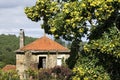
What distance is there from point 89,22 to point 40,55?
35951 mm

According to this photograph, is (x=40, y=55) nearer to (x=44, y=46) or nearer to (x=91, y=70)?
(x=44, y=46)

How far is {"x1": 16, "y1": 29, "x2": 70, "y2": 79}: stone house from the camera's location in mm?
54750

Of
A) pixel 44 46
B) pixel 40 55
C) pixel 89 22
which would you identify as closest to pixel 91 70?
pixel 89 22

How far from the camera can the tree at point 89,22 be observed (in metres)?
18.5

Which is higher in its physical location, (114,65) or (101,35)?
(101,35)

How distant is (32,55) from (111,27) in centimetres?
3580

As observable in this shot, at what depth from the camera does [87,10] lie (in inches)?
738

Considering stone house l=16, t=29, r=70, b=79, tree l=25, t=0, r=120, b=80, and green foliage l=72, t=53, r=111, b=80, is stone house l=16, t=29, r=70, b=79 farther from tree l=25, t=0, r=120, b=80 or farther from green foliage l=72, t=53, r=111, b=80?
green foliage l=72, t=53, r=111, b=80

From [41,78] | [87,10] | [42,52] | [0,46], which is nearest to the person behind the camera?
[87,10]

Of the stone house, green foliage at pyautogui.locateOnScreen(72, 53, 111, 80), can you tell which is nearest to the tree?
green foliage at pyautogui.locateOnScreen(72, 53, 111, 80)

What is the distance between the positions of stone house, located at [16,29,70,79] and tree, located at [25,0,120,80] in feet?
109

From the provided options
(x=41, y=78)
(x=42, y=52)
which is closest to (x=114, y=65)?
(x=41, y=78)

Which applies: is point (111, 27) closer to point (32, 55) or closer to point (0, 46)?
point (32, 55)

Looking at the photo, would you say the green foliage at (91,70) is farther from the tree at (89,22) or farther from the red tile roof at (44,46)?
the red tile roof at (44,46)
